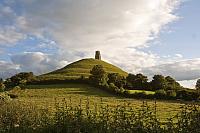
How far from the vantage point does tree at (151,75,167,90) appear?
73.8 meters

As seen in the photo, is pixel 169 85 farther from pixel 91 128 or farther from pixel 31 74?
pixel 91 128

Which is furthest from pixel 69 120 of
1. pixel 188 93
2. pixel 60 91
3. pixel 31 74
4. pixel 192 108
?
pixel 31 74

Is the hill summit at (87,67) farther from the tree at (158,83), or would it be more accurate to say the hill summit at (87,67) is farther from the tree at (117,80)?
the tree at (158,83)

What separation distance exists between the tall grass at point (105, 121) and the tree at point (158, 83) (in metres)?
60.3

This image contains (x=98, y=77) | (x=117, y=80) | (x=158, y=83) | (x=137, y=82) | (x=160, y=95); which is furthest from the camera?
(x=98, y=77)

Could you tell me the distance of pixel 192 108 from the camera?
10109mm

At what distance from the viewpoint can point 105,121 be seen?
11.8 meters

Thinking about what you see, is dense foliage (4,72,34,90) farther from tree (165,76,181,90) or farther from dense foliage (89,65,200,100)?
tree (165,76,181,90)

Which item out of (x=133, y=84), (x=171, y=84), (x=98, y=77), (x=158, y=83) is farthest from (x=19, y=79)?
(x=171, y=84)

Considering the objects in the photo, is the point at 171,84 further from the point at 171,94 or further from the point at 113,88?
the point at 113,88

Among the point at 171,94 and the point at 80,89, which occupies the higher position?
the point at 80,89

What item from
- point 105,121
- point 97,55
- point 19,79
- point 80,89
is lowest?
point 105,121

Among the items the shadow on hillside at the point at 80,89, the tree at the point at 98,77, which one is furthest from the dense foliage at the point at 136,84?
the shadow on hillside at the point at 80,89

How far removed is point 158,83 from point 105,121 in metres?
63.7
